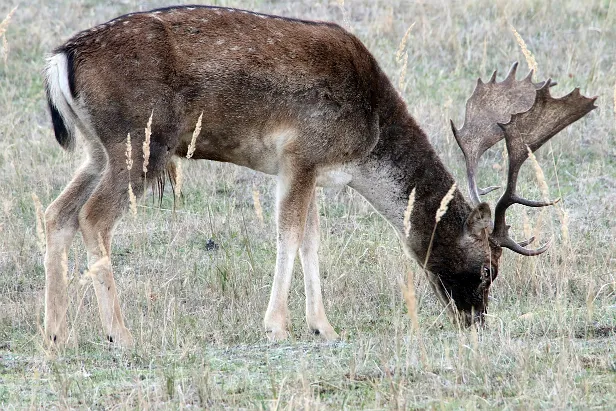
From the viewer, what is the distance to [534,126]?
7980 mm

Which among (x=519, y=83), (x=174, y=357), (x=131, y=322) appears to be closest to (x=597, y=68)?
(x=519, y=83)

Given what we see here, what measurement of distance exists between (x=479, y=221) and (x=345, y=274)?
1.33 meters

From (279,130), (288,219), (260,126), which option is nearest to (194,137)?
(260,126)

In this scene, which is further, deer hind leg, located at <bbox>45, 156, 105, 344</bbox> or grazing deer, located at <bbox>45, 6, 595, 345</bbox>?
deer hind leg, located at <bbox>45, 156, 105, 344</bbox>

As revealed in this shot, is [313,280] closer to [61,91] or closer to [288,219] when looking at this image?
[288,219]

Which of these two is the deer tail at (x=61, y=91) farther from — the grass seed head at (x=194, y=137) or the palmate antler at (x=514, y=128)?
the palmate antler at (x=514, y=128)

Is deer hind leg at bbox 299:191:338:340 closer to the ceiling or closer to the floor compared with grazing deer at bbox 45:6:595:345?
closer to the floor

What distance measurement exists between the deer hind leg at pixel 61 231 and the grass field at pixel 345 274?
0.76 feet

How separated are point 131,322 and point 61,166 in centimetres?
367

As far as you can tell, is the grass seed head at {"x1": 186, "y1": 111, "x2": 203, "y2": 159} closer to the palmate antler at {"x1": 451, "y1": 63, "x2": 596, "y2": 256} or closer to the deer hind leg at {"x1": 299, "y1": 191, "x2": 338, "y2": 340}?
the deer hind leg at {"x1": 299, "y1": 191, "x2": 338, "y2": 340}

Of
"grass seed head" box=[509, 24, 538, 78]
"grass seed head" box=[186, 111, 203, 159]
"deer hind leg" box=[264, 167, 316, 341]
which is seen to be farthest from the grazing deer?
"grass seed head" box=[186, 111, 203, 159]

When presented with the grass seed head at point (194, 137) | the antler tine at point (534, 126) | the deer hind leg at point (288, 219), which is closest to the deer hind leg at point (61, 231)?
the grass seed head at point (194, 137)

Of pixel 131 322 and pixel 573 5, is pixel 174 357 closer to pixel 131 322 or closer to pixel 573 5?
pixel 131 322

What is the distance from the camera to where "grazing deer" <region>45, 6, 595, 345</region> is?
24.5ft
